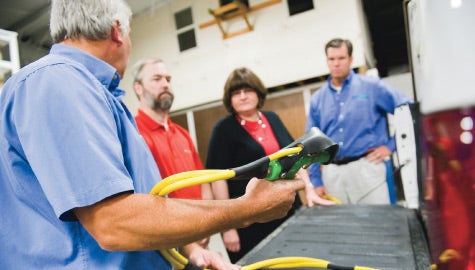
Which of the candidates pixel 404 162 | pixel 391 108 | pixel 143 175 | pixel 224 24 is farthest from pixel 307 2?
pixel 143 175

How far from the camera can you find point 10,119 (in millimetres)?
657

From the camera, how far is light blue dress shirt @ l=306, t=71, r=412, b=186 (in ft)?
8.35

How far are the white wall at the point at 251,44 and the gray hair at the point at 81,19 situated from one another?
434 centimetres

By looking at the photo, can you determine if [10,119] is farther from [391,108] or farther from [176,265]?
[391,108]

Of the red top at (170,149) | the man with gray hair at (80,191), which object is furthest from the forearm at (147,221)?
the red top at (170,149)

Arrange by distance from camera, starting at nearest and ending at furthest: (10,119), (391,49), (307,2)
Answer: (10,119), (307,2), (391,49)

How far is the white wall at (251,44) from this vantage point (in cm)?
486

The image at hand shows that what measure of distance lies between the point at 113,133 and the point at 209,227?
0.28 metres

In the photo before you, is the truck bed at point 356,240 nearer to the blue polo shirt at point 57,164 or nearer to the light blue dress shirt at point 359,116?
the blue polo shirt at point 57,164

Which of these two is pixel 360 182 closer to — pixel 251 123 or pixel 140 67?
pixel 251 123

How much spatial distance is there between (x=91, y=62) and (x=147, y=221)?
1.46 feet

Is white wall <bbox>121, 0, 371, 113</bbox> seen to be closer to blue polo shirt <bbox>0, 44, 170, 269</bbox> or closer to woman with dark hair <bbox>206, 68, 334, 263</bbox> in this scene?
woman with dark hair <bbox>206, 68, 334, 263</bbox>

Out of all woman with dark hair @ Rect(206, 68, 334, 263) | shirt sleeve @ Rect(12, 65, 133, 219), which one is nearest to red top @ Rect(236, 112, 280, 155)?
woman with dark hair @ Rect(206, 68, 334, 263)

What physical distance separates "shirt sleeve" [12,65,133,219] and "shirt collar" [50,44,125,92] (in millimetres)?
170
